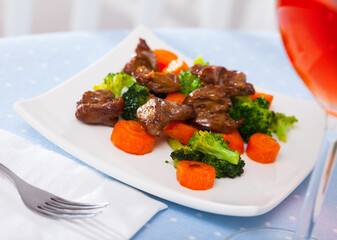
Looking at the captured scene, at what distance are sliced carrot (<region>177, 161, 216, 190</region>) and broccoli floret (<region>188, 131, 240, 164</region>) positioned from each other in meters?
0.13

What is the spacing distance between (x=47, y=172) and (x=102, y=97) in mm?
569

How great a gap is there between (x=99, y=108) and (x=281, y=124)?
2.83 feet

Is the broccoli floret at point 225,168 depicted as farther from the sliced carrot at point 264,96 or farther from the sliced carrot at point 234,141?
the sliced carrot at point 264,96

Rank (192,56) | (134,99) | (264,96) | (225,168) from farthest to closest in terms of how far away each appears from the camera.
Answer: (192,56) < (264,96) < (134,99) < (225,168)

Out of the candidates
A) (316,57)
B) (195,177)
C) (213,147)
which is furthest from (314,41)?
(213,147)

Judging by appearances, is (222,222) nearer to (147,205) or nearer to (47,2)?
(147,205)

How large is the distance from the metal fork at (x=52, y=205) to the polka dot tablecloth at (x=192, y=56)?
0.16 metres

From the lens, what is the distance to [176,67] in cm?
244

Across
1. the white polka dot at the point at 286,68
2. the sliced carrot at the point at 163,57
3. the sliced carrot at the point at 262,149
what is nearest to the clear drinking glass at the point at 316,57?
the sliced carrot at the point at 262,149

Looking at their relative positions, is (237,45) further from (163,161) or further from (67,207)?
(67,207)

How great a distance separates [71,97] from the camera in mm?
2152

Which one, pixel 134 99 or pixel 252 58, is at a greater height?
pixel 134 99

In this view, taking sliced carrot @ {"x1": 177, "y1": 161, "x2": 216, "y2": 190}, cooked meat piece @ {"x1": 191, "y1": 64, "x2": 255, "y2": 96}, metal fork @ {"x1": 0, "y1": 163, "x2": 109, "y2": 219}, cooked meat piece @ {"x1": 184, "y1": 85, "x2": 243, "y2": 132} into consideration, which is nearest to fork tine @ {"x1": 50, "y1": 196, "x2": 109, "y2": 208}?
metal fork @ {"x1": 0, "y1": 163, "x2": 109, "y2": 219}

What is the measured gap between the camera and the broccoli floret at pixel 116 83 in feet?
7.19
